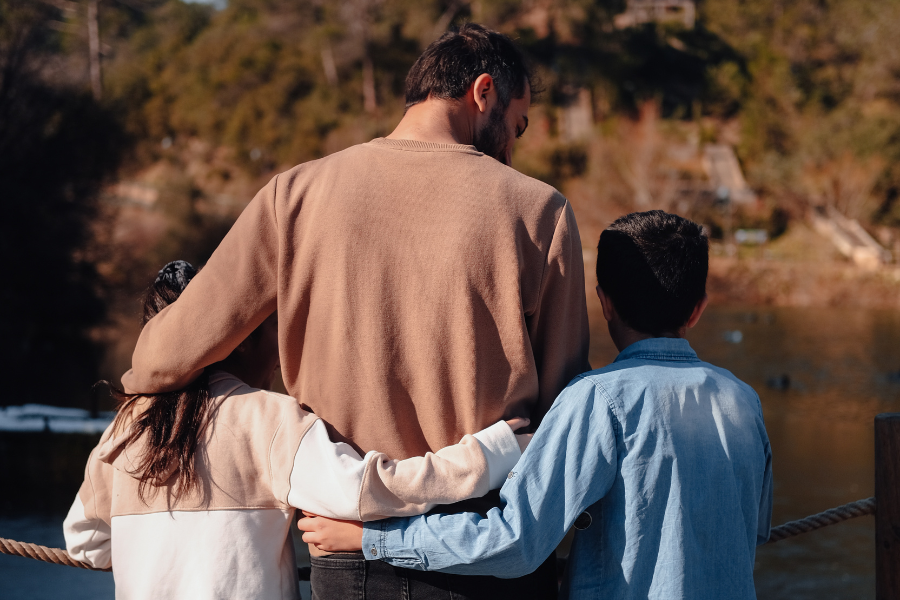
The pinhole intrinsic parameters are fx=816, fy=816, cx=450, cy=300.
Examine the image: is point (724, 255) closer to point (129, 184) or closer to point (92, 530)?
point (129, 184)

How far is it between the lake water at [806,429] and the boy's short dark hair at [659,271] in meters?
7.57

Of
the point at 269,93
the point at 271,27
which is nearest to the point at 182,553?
the point at 269,93

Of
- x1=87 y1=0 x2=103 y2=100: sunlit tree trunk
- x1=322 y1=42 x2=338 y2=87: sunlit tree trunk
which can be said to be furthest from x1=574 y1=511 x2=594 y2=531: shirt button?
x1=322 y1=42 x2=338 y2=87: sunlit tree trunk

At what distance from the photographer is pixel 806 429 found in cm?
1199

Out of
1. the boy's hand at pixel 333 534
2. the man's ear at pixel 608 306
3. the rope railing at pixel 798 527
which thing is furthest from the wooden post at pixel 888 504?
the boy's hand at pixel 333 534

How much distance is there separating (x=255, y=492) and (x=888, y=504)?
1131 millimetres

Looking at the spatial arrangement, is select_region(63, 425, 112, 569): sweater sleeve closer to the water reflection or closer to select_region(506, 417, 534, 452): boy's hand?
select_region(506, 417, 534, 452): boy's hand

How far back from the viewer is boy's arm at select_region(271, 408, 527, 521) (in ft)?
3.59

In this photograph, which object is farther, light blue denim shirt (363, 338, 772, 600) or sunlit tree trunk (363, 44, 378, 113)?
sunlit tree trunk (363, 44, 378, 113)

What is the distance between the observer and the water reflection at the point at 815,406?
334 inches

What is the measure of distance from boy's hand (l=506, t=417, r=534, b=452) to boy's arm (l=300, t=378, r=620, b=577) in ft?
0.17

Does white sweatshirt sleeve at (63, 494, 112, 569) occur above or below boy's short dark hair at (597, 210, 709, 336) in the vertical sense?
below

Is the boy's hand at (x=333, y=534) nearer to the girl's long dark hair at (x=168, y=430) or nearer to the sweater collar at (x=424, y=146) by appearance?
the girl's long dark hair at (x=168, y=430)

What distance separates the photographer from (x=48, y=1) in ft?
54.6
